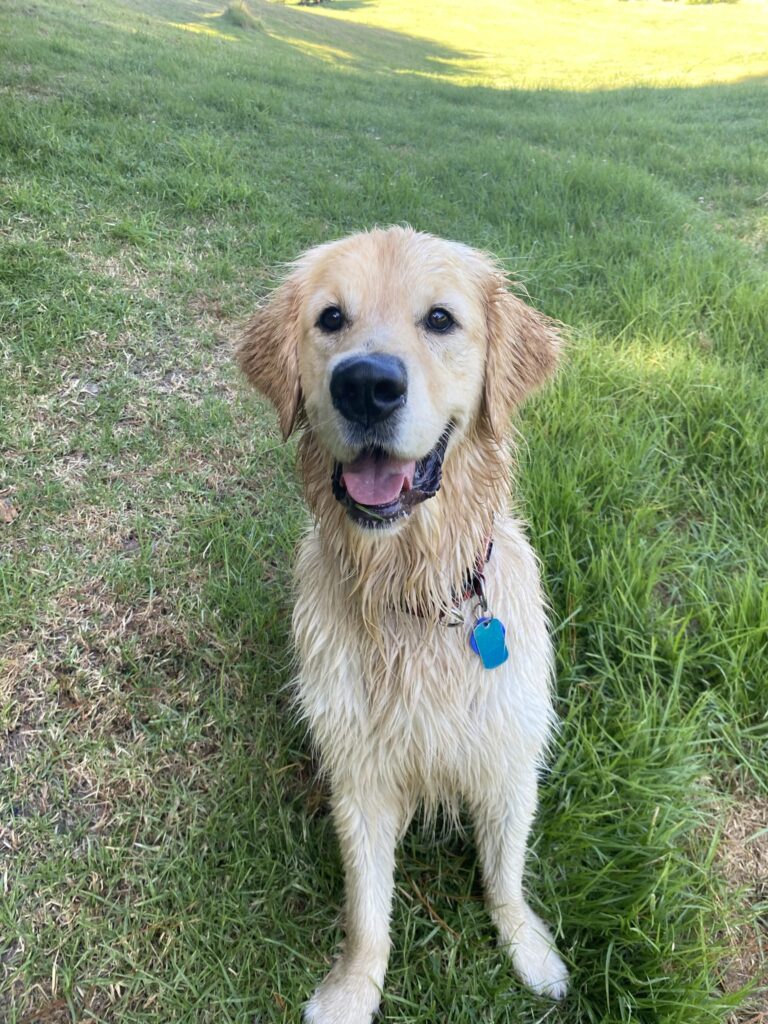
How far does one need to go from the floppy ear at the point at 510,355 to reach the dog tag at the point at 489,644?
516 millimetres

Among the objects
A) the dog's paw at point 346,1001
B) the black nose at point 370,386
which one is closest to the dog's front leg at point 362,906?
the dog's paw at point 346,1001

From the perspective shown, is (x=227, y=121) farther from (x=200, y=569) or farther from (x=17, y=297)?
(x=200, y=569)

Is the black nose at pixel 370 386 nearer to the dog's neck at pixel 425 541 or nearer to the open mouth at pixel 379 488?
the open mouth at pixel 379 488

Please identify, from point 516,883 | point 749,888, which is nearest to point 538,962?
point 516,883

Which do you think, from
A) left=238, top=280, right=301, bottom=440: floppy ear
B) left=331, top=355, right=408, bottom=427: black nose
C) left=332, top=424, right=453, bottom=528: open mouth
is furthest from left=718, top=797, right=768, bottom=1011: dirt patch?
left=238, top=280, right=301, bottom=440: floppy ear

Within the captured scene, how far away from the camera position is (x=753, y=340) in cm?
363

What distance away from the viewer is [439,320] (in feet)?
5.75

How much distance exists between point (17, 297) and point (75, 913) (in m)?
3.09

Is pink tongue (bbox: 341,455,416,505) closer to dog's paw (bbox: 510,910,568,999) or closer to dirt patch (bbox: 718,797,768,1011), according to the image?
dog's paw (bbox: 510,910,568,999)

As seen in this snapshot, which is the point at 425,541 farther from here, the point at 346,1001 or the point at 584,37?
the point at 584,37

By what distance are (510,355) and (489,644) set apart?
805 mm

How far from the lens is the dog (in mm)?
1740

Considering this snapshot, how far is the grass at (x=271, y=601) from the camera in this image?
182cm

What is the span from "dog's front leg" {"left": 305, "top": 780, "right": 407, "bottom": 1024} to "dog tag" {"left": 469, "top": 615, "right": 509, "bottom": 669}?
457mm
